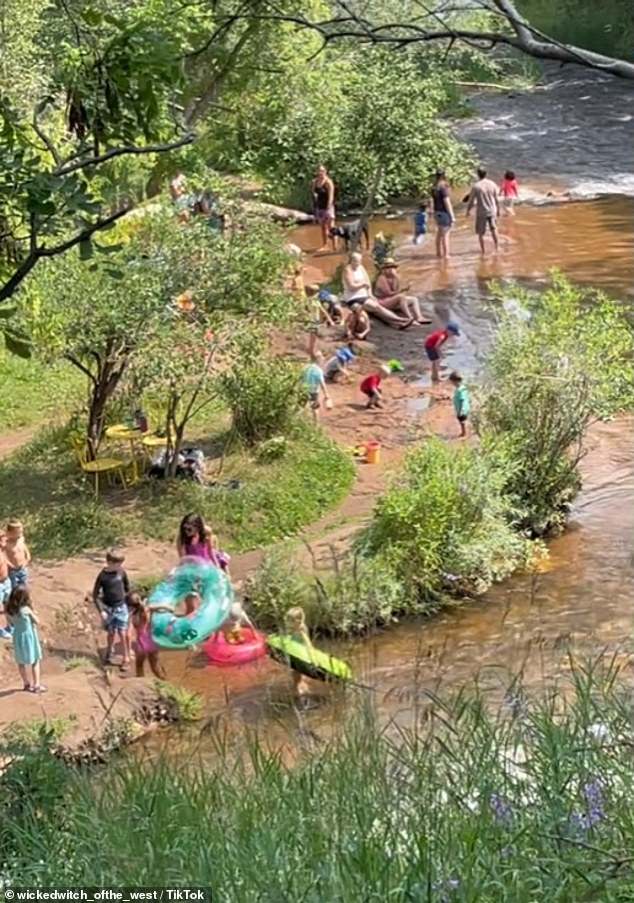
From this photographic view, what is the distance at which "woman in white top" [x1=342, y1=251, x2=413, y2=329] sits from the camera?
1848 cm

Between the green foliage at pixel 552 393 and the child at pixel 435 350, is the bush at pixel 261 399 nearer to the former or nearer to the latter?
the green foliage at pixel 552 393

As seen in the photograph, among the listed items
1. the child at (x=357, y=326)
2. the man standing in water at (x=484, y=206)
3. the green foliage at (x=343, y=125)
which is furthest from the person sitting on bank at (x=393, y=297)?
the green foliage at (x=343, y=125)

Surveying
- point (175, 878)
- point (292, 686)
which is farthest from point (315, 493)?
point (175, 878)

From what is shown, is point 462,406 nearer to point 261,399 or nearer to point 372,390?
point 372,390

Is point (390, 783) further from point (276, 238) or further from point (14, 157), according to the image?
point (276, 238)

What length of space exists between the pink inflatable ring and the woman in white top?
8468 mm

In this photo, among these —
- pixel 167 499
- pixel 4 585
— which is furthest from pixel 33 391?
pixel 4 585

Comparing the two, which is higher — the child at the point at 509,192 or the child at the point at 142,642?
the child at the point at 509,192

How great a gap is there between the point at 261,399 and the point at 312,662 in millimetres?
7969

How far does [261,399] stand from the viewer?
1413 cm

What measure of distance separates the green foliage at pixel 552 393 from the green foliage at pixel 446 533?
1.89 feet

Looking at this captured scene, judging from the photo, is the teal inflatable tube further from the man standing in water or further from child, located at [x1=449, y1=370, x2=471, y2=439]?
the man standing in water

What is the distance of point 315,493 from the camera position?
13.5 meters

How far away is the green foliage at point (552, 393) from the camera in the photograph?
12.6m
